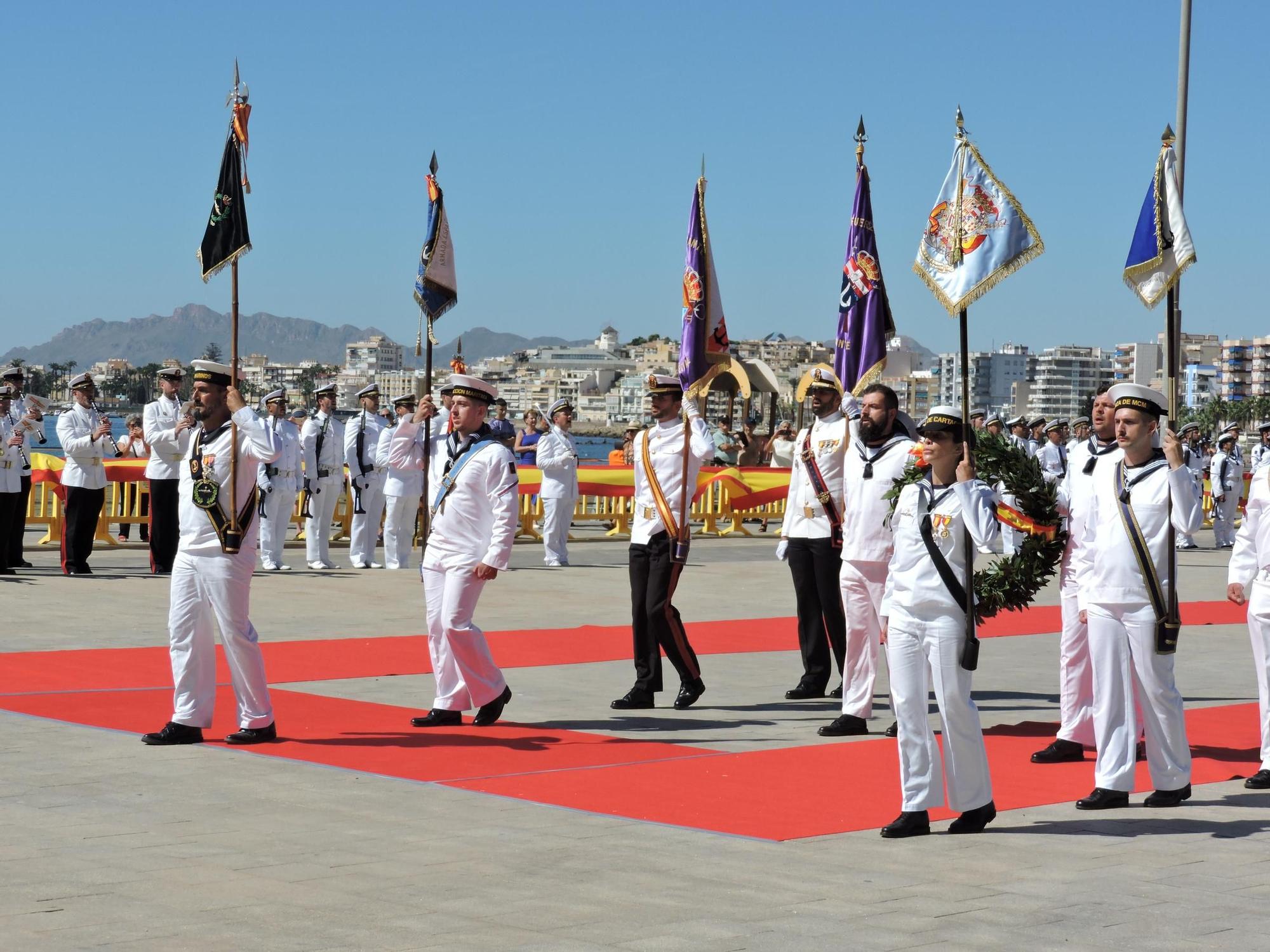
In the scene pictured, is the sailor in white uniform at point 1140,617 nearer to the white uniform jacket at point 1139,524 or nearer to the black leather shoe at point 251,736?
the white uniform jacket at point 1139,524

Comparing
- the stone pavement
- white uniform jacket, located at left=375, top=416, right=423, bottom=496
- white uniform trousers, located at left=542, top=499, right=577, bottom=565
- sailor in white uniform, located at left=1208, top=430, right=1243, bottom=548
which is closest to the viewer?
→ the stone pavement

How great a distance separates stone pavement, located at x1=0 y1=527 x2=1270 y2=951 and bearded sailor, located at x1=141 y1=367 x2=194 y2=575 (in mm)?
7333

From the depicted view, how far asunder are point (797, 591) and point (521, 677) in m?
2.11

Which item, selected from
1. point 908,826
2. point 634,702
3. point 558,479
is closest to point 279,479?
point 558,479

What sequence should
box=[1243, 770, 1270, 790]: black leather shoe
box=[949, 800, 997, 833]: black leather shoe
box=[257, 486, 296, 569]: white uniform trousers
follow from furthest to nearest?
box=[257, 486, 296, 569]: white uniform trousers
box=[1243, 770, 1270, 790]: black leather shoe
box=[949, 800, 997, 833]: black leather shoe

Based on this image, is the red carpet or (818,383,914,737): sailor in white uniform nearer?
(818,383,914,737): sailor in white uniform

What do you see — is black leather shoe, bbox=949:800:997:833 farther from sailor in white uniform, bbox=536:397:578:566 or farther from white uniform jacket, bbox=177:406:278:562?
sailor in white uniform, bbox=536:397:578:566

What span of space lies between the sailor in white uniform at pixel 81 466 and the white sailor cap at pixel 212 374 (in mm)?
9332

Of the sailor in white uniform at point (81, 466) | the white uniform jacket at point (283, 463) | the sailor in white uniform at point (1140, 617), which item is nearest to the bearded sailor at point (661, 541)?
the sailor in white uniform at point (1140, 617)

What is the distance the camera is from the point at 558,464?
22.2 m

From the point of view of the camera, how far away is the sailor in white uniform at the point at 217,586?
9.04 meters

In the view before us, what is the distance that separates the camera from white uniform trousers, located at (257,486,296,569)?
19188 millimetres

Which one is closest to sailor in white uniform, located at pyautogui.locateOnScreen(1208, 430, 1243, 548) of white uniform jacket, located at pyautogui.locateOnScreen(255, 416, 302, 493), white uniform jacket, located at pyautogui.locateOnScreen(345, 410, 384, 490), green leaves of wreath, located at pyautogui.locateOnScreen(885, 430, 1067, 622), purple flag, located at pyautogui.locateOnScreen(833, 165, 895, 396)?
white uniform jacket, located at pyautogui.locateOnScreen(345, 410, 384, 490)

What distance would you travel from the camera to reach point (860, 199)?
1327cm
